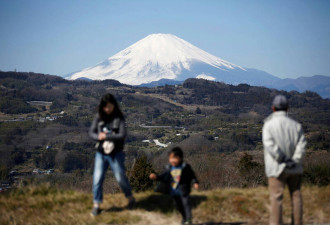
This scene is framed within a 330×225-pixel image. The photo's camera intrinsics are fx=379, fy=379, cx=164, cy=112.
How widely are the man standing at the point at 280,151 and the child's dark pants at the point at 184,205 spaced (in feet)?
4.38

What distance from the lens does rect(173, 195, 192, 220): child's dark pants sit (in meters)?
6.19

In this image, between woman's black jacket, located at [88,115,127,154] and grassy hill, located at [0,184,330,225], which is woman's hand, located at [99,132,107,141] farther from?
grassy hill, located at [0,184,330,225]

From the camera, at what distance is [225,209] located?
7.05 metres

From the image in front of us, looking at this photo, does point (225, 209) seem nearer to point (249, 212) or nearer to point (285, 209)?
point (249, 212)

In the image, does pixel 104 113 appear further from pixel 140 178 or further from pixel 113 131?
pixel 140 178

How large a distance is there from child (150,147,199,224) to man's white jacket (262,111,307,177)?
49.9 inches

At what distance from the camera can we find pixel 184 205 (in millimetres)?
6219

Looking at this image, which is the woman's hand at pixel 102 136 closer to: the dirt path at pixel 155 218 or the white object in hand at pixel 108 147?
the white object in hand at pixel 108 147

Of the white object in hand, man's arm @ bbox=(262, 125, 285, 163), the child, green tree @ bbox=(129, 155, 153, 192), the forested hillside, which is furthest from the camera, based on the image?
the forested hillside

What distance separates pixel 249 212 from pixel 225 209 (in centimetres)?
44

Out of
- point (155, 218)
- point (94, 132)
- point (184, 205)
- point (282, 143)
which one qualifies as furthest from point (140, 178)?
point (282, 143)

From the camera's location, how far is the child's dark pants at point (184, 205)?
20.3ft

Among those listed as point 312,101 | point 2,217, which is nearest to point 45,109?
point 312,101

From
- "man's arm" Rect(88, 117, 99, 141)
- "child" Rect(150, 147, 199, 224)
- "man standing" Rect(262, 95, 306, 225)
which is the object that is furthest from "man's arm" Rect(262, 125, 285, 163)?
"man's arm" Rect(88, 117, 99, 141)
